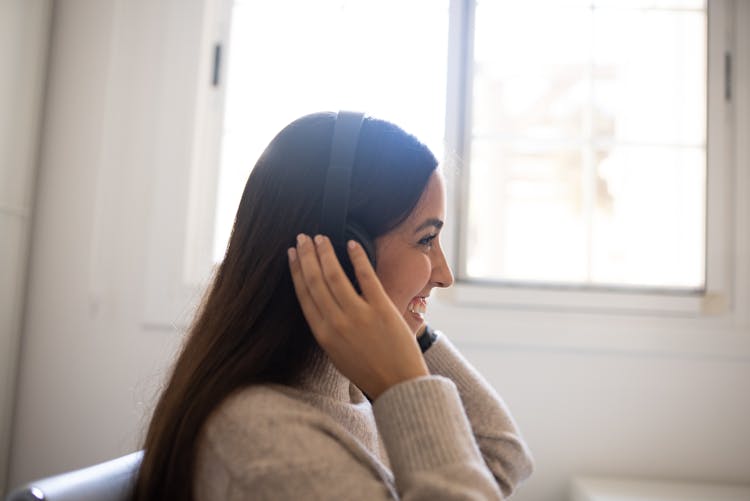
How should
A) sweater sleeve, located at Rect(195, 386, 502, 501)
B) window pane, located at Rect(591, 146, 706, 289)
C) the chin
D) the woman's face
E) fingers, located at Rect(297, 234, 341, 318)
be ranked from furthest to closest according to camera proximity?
window pane, located at Rect(591, 146, 706, 289) < the chin < the woman's face < fingers, located at Rect(297, 234, 341, 318) < sweater sleeve, located at Rect(195, 386, 502, 501)

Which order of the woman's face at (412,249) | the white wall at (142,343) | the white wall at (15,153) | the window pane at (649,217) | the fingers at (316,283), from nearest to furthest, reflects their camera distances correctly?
1. the fingers at (316,283)
2. the woman's face at (412,249)
3. the white wall at (15,153)
4. the white wall at (142,343)
5. the window pane at (649,217)

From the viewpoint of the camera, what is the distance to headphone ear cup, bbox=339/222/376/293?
809mm

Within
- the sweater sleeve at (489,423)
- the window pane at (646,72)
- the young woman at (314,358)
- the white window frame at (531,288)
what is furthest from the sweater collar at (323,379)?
the window pane at (646,72)

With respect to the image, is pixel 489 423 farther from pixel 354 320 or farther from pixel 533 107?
pixel 533 107

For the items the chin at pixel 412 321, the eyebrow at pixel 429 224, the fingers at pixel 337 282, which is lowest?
the chin at pixel 412 321

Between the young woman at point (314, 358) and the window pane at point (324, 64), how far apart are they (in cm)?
107

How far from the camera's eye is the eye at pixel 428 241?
0.93 meters

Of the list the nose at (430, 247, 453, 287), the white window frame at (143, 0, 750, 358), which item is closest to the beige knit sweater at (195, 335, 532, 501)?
the nose at (430, 247, 453, 287)

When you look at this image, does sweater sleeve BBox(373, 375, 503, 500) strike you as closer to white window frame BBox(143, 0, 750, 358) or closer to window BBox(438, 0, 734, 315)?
white window frame BBox(143, 0, 750, 358)

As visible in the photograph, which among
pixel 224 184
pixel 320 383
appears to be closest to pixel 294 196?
pixel 320 383

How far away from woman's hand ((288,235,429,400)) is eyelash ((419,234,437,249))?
158mm

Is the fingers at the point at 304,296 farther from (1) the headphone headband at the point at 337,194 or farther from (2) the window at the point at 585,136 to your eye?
(2) the window at the point at 585,136

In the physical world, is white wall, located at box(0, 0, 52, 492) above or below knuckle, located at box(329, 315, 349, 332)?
above

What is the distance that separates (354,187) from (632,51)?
142 cm
